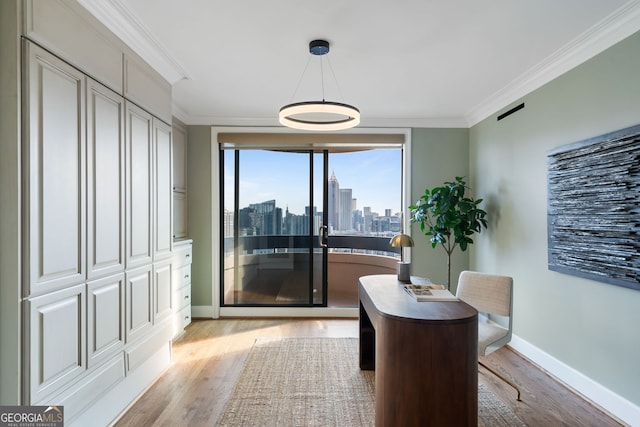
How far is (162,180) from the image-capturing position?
115 inches

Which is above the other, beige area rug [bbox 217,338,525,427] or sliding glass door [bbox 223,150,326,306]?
sliding glass door [bbox 223,150,326,306]

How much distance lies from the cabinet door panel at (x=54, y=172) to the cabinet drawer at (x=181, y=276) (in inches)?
63.7

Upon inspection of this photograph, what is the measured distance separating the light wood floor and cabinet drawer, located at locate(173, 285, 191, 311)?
1.31ft

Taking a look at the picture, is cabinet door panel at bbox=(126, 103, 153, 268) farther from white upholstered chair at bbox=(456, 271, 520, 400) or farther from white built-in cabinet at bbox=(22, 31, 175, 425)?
white upholstered chair at bbox=(456, 271, 520, 400)

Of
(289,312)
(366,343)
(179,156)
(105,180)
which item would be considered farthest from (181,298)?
(366,343)

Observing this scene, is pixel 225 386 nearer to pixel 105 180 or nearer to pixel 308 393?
pixel 308 393

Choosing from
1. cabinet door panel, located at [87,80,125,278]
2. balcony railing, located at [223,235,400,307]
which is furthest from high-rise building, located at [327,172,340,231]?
cabinet door panel, located at [87,80,125,278]

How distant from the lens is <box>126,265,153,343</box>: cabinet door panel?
2418mm

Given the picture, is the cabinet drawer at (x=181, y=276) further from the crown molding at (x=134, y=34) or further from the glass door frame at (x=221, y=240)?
the crown molding at (x=134, y=34)

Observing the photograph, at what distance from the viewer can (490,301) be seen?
8.86 feet

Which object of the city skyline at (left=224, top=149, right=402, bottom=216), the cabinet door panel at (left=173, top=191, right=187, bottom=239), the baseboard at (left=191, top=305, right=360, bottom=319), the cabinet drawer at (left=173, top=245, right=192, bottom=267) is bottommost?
the baseboard at (left=191, top=305, right=360, bottom=319)

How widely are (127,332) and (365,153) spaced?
147 inches

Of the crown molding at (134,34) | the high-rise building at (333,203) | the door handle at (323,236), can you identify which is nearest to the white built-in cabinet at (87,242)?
the crown molding at (134,34)

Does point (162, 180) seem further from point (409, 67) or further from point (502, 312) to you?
point (502, 312)
